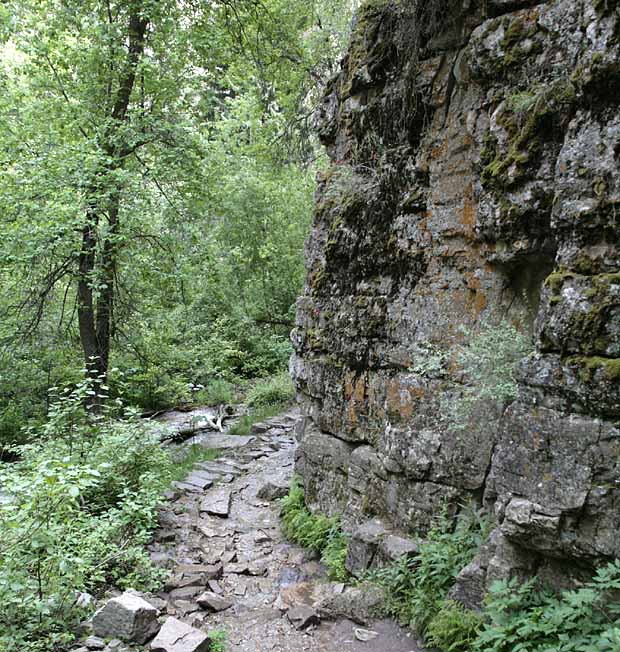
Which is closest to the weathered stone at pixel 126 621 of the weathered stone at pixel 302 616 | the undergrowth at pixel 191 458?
the weathered stone at pixel 302 616

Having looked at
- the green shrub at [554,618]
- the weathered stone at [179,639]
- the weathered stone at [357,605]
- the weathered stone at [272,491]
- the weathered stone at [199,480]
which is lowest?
the weathered stone at [199,480]

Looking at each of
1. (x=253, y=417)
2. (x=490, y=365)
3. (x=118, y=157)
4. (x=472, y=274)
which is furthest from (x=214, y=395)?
(x=490, y=365)

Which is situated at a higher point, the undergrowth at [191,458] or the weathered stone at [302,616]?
the weathered stone at [302,616]

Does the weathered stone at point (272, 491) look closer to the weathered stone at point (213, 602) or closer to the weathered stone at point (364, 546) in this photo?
the weathered stone at point (364, 546)

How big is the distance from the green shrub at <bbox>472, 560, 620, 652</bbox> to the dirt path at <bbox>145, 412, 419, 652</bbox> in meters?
1.14

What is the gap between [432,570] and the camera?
5516 mm

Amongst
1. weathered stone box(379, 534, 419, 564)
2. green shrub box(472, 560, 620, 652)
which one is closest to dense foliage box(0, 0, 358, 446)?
weathered stone box(379, 534, 419, 564)

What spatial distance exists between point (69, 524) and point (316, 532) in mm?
3222

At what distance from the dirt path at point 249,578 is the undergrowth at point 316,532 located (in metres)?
0.15

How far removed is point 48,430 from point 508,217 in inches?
254

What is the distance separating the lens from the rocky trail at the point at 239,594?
5.10m

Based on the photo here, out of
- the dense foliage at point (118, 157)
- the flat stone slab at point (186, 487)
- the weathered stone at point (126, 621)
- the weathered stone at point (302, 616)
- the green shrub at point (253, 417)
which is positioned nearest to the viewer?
the weathered stone at point (126, 621)

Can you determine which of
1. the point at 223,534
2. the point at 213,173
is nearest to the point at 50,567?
the point at 223,534

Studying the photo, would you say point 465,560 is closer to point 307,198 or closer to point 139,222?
point 139,222
